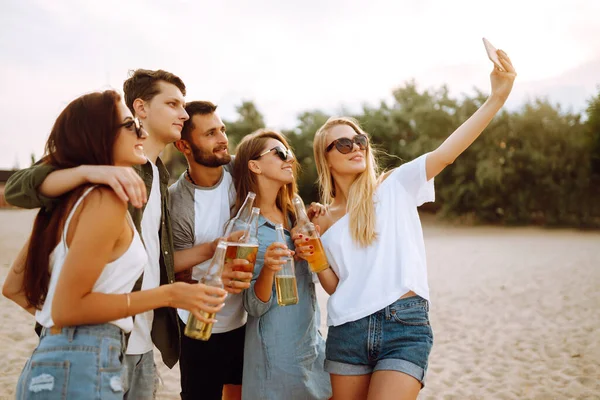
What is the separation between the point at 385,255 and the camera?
295 cm

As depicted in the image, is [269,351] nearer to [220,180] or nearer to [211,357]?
[211,357]

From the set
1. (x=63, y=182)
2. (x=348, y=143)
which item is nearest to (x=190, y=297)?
(x=63, y=182)

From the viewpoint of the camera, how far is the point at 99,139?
Answer: 2057mm

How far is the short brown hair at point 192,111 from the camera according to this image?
382cm

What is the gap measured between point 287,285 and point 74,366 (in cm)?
132

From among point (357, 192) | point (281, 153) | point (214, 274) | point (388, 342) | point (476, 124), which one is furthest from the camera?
point (281, 153)

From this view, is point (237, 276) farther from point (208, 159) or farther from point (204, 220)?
point (208, 159)

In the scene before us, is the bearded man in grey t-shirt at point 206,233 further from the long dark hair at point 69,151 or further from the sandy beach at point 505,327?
the sandy beach at point 505,327

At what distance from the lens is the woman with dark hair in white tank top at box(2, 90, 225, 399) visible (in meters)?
1.85

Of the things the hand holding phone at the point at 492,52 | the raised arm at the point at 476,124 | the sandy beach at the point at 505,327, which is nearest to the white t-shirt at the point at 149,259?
the raised arm at the point at 476,124

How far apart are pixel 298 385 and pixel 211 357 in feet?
2.76

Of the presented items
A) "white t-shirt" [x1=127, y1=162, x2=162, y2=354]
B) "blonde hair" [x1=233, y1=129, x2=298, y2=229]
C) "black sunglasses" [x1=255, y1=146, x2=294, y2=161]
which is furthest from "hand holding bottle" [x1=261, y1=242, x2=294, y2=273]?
"black sunglasses" [x1=255, y1=146, x2=294, y2=161]

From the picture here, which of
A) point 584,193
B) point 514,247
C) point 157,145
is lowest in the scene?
point 514,247

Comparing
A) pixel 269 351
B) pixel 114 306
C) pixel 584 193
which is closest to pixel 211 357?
pixel 269 351
